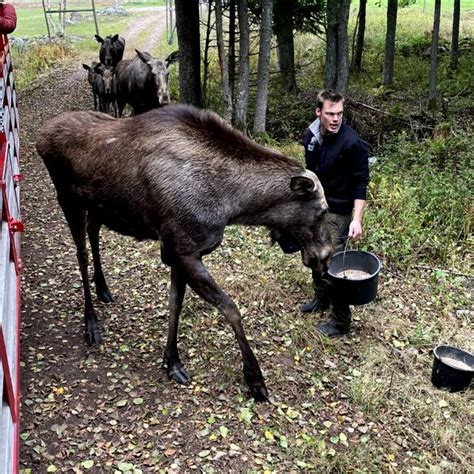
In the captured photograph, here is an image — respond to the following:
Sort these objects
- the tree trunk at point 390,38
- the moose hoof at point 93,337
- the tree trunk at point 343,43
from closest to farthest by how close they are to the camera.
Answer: the moose hoof at point 93,337 < the tree trunk at point 343,43 < the tree trunk at point 390,38

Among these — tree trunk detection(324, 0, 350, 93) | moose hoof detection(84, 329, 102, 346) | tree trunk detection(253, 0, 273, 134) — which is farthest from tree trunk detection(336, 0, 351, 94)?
moose hoof detection(84, 329, 102, 346)

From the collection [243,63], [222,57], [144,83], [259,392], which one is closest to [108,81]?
[144,83]

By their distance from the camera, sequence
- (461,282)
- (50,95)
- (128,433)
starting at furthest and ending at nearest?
(50,95), (461,282), (128,433)

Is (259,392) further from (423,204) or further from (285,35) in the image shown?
(285,35)

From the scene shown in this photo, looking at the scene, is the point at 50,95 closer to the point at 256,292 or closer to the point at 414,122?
the point at 414,122

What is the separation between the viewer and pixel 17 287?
14.6ft

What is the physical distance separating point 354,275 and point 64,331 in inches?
108

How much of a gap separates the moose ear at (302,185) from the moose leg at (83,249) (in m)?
1.86

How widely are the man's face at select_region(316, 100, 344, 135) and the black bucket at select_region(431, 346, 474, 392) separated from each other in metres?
2.09

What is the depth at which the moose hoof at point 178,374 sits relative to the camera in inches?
176

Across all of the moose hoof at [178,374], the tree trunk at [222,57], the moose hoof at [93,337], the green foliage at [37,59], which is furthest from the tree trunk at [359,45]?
the moose hoof at [178,374]

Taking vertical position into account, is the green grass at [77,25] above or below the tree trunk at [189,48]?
below

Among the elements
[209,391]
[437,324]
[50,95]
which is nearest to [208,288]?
[209,391]

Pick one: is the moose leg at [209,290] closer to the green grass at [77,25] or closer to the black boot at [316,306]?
the black boot at [316,306]
